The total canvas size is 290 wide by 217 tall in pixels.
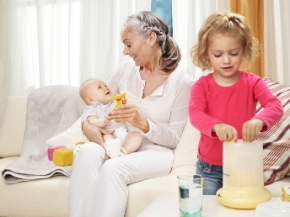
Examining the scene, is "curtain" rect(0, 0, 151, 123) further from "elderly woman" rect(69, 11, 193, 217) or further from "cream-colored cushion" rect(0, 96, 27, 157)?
"elderly woman" rect(69, 11, 193, 217)

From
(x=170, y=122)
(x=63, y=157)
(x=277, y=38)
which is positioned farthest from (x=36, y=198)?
(x=277, y=38)

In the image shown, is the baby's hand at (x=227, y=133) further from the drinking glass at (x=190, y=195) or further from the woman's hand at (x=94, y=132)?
the woman's hand at (x=94, y=132)

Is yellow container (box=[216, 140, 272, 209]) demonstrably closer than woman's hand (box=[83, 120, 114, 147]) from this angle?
Yes

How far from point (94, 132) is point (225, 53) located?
928 millimetres

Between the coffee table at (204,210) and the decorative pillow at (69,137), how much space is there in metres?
1.13

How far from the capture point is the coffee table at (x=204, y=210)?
4.66 ft

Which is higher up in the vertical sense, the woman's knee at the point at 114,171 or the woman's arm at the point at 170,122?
the woman's arm at the point at 170,122

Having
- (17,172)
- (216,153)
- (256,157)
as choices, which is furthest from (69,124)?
(256,157)

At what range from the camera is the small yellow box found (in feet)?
7.90

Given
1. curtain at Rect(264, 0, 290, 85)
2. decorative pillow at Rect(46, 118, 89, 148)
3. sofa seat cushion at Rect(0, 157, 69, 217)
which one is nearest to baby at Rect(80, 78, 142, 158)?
decorative pillow at Rect(46, 118, 89, 148)

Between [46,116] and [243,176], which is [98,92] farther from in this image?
[243,176]

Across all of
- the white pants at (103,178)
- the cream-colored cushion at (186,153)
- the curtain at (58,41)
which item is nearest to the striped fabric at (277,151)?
the cream-colored cushion at (186,153)

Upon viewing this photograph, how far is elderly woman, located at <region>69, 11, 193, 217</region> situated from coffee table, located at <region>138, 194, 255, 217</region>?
0.53 metres

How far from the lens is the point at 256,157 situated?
1.44 m
